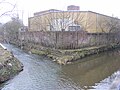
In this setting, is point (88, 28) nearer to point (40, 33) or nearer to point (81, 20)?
point (81, 20)

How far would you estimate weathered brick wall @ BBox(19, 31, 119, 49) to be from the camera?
32625 millimetres

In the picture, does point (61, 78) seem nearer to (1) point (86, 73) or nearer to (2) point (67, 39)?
(1) point (86, 73)

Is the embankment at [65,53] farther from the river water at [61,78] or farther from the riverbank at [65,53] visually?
the river water at [61,78]

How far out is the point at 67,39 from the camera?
107ft

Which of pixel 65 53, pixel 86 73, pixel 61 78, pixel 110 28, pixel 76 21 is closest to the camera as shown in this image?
pixel 61 78

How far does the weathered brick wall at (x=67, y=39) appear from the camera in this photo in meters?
32.6

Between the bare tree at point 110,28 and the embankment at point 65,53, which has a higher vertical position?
the bare tree at point 110,28

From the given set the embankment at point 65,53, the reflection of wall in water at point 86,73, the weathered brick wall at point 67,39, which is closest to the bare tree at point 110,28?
the weathered brick wall at point 67,39

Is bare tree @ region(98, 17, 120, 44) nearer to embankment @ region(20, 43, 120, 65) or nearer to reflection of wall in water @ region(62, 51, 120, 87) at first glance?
embankment @ region(20, 43, 120, 65)

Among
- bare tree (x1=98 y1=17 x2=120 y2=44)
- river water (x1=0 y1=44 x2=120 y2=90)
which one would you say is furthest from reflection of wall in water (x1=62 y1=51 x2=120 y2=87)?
bare tree (x1=98 y1=17 x2=120 y2=44)

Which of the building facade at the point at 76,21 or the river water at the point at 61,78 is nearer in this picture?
the river water at the point at 61,78

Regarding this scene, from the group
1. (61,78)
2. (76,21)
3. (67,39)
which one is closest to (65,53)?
(67,39)

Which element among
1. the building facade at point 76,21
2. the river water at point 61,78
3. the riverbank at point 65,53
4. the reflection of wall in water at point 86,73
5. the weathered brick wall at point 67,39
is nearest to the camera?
the river water at point 61,78

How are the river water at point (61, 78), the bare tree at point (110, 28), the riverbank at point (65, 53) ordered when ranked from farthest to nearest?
the bare tree at point (110, 28)
the riverbank at point (65, 53)
the river water at point (61, 78)
